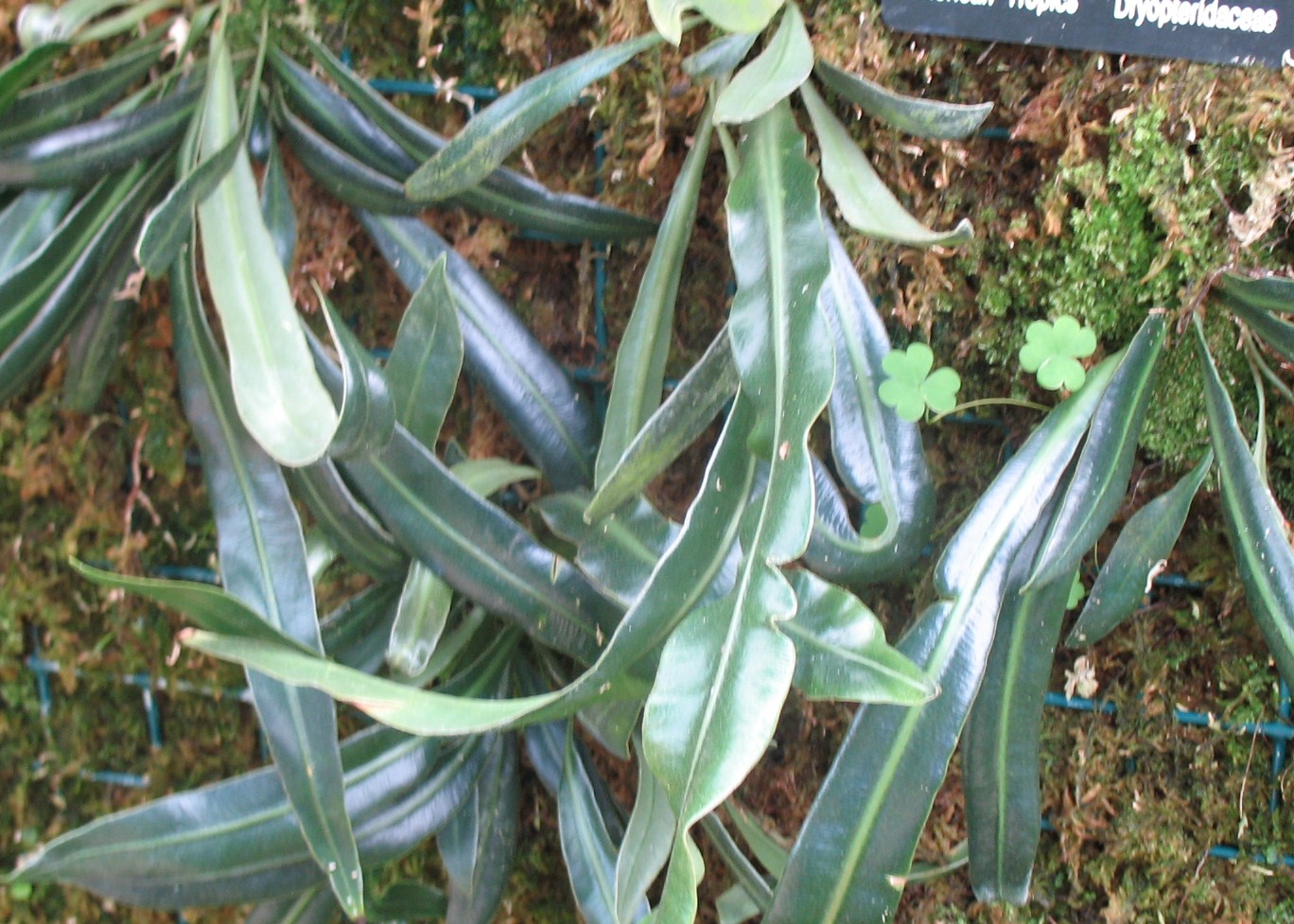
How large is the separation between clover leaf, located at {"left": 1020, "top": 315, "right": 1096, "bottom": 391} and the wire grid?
0.06m

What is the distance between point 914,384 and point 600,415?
0.24m

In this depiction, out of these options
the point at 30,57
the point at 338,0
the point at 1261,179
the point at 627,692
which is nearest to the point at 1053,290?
the point at 1261,179

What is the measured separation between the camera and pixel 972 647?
1.76ft

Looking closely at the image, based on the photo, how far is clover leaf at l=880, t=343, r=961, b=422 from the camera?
0.59 m

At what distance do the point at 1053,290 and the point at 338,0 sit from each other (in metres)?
0.55

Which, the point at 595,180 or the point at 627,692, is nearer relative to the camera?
the point at 627,692

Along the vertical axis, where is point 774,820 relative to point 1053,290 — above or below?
below

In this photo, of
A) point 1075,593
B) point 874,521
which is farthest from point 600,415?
point 1075,593

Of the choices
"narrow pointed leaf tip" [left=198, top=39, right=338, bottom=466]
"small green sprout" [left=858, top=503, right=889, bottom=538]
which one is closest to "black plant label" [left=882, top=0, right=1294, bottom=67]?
"small green sprout" [left=858, top=503, right=889, bottom=538]

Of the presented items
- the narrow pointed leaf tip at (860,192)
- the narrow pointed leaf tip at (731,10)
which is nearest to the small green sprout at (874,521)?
the narrow pointed leaf tip at (860,192)

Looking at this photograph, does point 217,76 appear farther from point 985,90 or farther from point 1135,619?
point 1135,619

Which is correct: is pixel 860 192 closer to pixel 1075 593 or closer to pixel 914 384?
pixel 914 384

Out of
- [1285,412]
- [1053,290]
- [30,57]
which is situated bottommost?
[1285,412]

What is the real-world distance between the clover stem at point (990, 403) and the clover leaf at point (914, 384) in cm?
1
